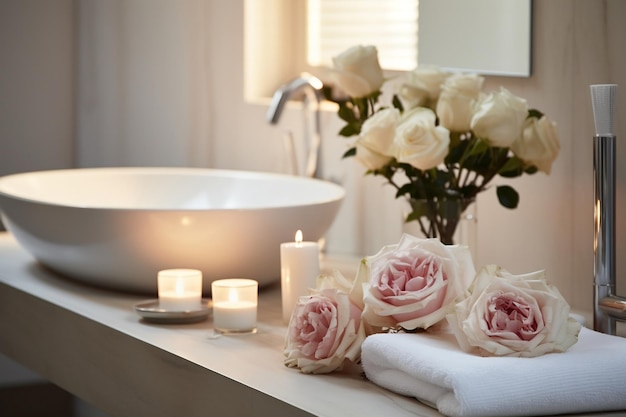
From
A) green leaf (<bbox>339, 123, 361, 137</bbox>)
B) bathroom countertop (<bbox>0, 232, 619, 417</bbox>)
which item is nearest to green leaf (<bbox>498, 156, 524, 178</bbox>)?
green leaf (<bbox>339, 123, 361, 137</bbox>)

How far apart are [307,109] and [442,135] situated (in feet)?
2.82

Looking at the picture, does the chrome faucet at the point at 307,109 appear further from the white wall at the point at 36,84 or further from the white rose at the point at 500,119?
the white wall at the point at 36,84

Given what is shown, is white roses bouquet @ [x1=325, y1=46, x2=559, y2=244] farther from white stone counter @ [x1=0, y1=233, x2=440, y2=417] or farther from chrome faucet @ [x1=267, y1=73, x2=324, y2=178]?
chrome faucet @ [x1=267, y1=73, x2=324, y2=178]

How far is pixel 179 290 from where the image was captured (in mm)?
1385

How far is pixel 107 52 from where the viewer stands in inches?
107

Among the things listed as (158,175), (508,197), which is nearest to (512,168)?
(508,197)

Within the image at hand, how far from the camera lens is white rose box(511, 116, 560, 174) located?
133cm

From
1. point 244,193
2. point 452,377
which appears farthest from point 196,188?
point 452,377

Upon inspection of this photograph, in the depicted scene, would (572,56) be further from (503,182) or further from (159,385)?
(159,385)

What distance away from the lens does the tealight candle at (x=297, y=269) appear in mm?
1342

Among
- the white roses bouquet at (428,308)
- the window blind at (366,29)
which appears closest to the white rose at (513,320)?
the white roses bouquet at (428,308)

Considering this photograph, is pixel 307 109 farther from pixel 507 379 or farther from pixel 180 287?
pixel 507 379

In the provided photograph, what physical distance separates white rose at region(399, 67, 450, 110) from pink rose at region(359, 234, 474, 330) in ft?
1.45

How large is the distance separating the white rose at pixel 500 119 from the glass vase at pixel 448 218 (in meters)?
0.14
